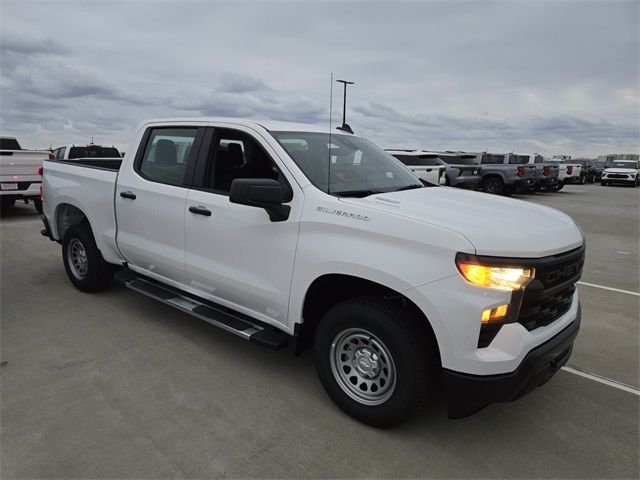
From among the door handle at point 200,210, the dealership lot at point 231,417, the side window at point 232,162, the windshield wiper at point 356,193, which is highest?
the side window at point 232,162

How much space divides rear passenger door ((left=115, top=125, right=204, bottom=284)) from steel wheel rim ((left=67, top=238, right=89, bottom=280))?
92cm

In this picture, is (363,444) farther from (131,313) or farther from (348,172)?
(131,313)

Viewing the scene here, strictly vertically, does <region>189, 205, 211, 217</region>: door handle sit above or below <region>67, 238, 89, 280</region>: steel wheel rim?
above

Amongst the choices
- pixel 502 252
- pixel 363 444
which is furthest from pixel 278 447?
pixel 502 252

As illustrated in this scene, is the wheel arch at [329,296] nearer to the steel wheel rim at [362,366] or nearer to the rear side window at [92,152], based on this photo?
the steel wheel rim at [362,366]

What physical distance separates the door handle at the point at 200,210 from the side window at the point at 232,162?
0.59 ft

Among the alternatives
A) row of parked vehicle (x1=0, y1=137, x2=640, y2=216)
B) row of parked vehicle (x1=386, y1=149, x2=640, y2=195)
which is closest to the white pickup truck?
row of parked vehicle (x1=0, y1=137, x2=640, y2=216)

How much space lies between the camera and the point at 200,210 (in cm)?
373

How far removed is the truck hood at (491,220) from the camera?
252 cm

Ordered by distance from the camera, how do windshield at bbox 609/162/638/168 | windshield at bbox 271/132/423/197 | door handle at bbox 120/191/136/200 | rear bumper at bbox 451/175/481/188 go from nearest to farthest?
windshield at bbox 271/132/423/197 < door handle at bbox 120/191/136/200 < rear bumper at bbox 451/175/481/188 < windshield at bbox 609/162/638/168

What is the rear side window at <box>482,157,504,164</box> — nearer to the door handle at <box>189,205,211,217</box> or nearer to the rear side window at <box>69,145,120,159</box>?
the rear side window at <box>69,145,120,159</box>

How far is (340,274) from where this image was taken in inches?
116

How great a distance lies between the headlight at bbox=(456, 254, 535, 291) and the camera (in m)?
2.46

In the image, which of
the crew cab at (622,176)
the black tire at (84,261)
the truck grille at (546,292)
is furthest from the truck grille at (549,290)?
the crew cab at (622,176)
